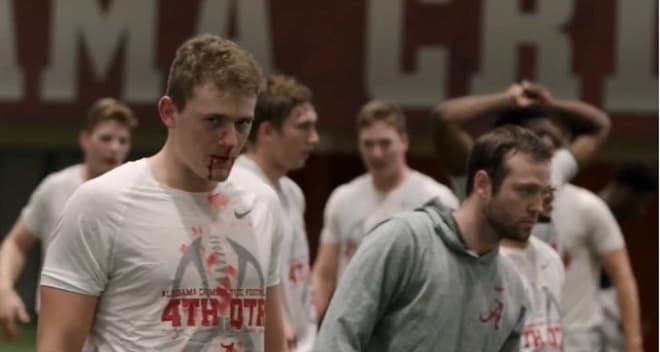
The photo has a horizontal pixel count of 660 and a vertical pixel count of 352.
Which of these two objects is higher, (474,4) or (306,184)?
(474,4)

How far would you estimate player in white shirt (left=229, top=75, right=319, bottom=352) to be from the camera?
6.67 meters

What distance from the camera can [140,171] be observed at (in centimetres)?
416

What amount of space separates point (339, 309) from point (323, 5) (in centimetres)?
819

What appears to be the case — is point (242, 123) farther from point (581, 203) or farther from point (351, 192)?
point (351, 192)

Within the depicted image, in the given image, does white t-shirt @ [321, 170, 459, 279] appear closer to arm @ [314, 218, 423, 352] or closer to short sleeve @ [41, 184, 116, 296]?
arm @ [314, 218, 423, 352]

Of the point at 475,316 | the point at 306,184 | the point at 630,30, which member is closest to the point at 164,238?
the point at 475,316

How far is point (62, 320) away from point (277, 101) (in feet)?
9.46

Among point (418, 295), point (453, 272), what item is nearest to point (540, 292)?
point (453, 272)

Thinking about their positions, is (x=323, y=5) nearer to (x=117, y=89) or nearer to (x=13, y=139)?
(x=117, y=89)

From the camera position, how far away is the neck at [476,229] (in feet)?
15.9

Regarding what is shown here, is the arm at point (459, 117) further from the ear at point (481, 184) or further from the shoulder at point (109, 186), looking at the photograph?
the shoulder at point (109, 186)

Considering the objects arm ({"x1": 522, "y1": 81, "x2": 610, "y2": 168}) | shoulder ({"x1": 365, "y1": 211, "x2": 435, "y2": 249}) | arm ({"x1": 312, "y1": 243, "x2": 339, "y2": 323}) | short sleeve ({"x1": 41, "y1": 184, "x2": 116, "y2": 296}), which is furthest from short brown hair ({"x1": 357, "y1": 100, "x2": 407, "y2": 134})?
short sleeve ({"x1": 41, "y1": 184, "x2": 116, "y2": 296})

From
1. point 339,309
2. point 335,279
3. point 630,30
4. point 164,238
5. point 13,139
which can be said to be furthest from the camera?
point 13,139

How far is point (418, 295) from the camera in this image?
184 inches
